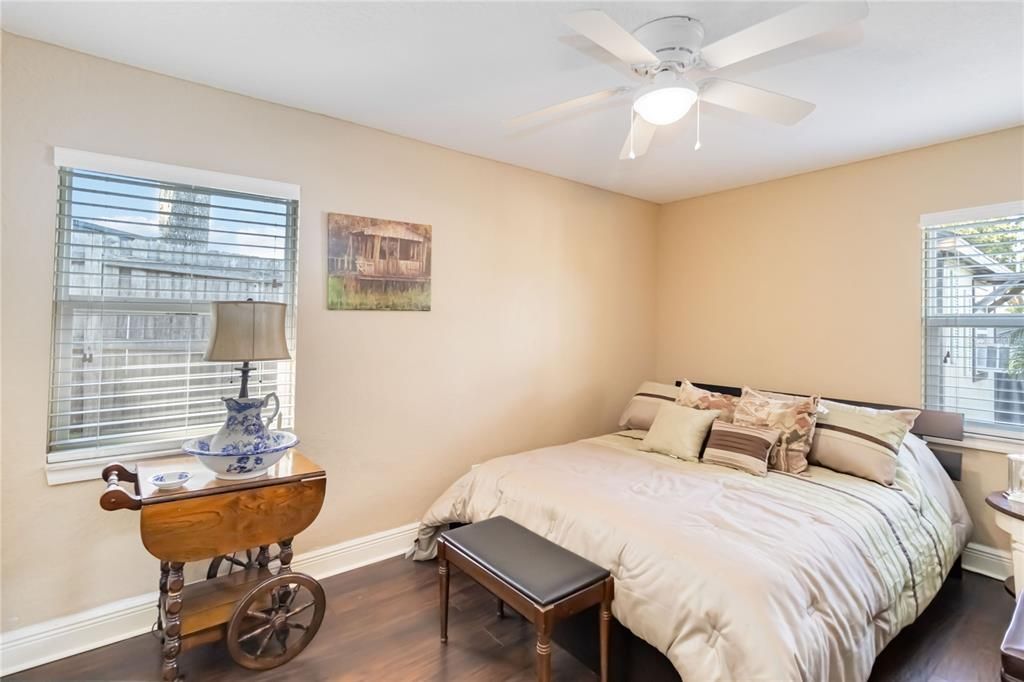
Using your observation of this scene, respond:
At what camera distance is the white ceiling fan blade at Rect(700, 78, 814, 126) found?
1749 mm

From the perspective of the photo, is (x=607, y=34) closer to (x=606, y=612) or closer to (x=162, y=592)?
(x=606, y=612)

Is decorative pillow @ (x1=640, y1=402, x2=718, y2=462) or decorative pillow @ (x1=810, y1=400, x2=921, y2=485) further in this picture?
decorative pillow @ (x1=640, y1=402, x2=718, y2=462)

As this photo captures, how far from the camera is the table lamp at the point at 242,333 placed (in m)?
1.84

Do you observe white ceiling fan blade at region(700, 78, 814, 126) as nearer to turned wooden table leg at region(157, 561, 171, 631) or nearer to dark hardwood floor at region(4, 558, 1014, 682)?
dark hardwood floor at region(4, 558, 1014, 682)

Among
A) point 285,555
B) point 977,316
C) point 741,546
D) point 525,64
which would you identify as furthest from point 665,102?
point 977,316

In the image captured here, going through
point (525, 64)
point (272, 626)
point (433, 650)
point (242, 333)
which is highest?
point (525, 64)

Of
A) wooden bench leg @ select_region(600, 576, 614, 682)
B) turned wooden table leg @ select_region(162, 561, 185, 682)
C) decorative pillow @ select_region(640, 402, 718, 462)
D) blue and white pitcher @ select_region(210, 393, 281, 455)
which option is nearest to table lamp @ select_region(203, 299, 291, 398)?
blue and white pitcher @ select_region(210, 393, 281, 455)

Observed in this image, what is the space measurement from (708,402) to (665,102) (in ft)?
6.34

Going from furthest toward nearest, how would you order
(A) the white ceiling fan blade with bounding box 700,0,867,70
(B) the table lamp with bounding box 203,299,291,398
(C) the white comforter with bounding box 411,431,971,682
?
(B) the table lamp with bounding box 203,299,291,398
(C) the white comforter with bounding box 411,431,971,682
(A) the white ceiling fan blade with bounding box 700,0,867,70

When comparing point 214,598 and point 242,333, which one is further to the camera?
point 214,598

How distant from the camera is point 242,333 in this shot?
1.86 m

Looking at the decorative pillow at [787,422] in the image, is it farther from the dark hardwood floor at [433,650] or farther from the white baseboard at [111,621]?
the white baseboard at [111,621]

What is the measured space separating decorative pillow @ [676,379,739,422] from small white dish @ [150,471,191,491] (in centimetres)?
263

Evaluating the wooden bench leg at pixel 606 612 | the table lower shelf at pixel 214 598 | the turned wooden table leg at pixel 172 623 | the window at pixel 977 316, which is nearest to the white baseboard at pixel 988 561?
the window at pixel 977 316
